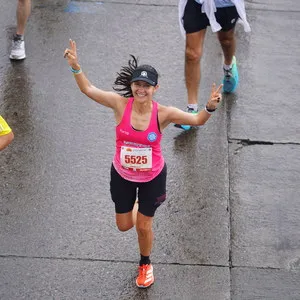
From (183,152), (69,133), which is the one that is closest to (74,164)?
(69,133)

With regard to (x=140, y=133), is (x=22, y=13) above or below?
below

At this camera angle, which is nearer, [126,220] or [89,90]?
[89,90]

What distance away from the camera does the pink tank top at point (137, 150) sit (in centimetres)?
472

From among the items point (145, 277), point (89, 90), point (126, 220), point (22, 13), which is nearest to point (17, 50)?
point (22, 13)

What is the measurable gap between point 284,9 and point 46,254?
4.98 metres

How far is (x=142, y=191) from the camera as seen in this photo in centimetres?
490

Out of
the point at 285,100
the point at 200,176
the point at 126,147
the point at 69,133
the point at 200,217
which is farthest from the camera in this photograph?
the point at 285,100

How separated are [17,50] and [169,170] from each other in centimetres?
249

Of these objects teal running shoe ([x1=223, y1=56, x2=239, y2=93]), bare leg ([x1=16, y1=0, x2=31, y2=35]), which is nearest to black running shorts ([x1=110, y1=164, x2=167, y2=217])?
teal running shoe ([x1=223, y1=56, x2=239, y2=93])

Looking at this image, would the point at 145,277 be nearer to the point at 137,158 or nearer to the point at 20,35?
the point at 137,158

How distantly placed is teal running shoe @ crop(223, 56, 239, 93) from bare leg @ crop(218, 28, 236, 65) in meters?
0.09

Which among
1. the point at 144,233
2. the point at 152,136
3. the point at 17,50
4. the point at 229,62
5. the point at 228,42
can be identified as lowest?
Answer: the point at 17,50

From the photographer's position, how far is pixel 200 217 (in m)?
5.75

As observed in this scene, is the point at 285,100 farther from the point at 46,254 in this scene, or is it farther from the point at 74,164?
the point at 46,254
